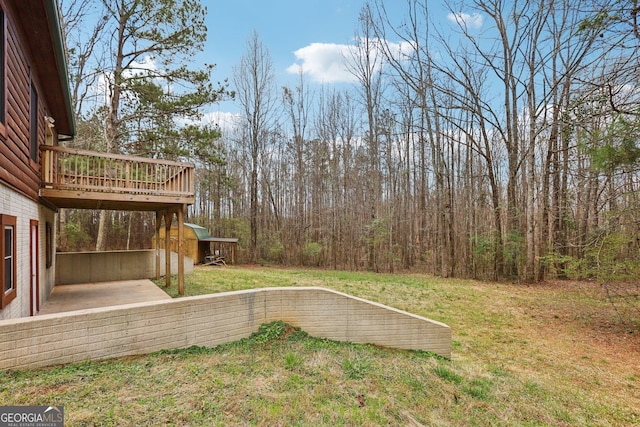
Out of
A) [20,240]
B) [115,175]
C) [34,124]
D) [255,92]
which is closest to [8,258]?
[20,240]

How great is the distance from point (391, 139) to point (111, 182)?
14.4m

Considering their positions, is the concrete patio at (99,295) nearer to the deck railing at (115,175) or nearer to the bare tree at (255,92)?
the deck railing at (115,175)

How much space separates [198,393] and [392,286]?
8061 millimetres

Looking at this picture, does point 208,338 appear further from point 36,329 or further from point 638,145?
point 638,145

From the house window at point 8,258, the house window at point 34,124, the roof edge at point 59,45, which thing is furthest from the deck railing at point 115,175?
the house window at point 8,258

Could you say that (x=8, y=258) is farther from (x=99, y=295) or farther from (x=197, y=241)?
(x=197, y=241)

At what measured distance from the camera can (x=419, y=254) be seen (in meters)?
16.2

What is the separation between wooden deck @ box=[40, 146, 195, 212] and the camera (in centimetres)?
549

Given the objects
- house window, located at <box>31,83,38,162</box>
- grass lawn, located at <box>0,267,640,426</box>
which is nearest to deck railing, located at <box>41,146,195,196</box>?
house window, located at <box>31,83,38,162</box>

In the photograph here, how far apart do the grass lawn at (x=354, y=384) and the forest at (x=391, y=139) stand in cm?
213

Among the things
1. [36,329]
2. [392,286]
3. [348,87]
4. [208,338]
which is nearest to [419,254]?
[392,286]

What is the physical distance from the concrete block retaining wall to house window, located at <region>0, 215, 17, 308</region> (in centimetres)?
81

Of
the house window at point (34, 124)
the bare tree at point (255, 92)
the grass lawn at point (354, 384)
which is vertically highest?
the bare tree at point (255, 92)

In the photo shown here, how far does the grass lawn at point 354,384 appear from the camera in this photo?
97.7 inches
